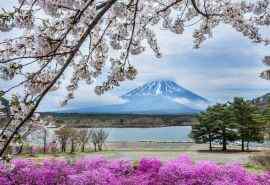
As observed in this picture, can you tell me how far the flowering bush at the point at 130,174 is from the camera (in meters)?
7.70

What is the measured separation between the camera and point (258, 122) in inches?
1158

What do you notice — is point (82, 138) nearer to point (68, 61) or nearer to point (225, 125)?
point (225, 125)

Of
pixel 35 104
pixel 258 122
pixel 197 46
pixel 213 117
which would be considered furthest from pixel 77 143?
pixel 35 104

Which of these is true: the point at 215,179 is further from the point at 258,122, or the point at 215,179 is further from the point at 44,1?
the point at 258,122

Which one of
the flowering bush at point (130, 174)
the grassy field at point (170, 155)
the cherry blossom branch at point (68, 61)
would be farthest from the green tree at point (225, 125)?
the cherry blossom branch at point (68, 61)

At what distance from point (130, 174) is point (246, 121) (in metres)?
22.8

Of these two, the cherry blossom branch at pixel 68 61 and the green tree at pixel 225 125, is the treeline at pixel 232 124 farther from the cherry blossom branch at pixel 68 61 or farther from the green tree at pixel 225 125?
the cherry blossom branch at pixel 68 61

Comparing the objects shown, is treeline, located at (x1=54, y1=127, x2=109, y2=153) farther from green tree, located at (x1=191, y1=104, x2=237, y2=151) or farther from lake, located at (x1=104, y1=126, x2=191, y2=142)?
green tree, located at (x1=191, y1=104, x2=237, y2=151)

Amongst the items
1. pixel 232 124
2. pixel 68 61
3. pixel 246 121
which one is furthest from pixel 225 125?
pixel 68 61

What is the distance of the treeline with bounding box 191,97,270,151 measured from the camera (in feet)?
99.6

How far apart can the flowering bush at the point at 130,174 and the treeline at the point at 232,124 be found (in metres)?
21.7

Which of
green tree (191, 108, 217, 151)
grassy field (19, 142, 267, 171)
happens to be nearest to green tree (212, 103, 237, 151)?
green tree (191, 108, 217, 151)

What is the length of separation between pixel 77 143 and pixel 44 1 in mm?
27215

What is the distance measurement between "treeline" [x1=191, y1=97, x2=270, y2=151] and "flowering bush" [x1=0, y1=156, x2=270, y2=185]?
2166cm
